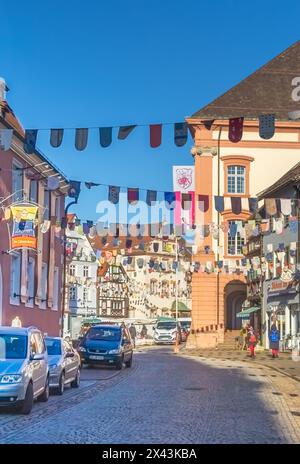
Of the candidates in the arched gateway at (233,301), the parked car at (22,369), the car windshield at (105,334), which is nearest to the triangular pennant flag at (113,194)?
the car windshield at (105,334)

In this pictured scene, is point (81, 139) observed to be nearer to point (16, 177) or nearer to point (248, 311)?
point (16, 177)

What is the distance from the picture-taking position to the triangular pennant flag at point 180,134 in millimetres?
22766

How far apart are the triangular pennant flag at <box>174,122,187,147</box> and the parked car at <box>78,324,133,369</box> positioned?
36.7 ft

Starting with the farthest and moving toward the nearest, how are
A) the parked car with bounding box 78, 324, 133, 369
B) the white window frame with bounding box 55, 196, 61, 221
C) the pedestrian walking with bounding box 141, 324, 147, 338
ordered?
the pedestrian walking with bounding box 141, 324, 147, 338 < the white window frame with bounding box 55, 196, 61, 221 < the parked car with bounding box 78, 324, 133, 369

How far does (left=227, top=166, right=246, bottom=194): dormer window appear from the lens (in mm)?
57719

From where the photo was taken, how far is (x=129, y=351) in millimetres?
33844

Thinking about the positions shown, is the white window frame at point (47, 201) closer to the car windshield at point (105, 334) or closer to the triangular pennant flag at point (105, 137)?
the car windshield at point (105, 334)

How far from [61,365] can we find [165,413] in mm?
5184

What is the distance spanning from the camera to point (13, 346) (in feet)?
53.9

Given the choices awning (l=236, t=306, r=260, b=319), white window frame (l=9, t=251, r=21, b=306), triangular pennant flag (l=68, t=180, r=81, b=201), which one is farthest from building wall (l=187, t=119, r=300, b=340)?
triangular pennant flag (l=68, t=180, r=81, b=201)

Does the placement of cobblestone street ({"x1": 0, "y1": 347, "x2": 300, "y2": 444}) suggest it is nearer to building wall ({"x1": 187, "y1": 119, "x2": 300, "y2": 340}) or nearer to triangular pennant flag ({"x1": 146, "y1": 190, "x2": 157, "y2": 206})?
triangular pennant flag ({"x1": 146, "y1": 190, "x2": 157, "y2": 206})
